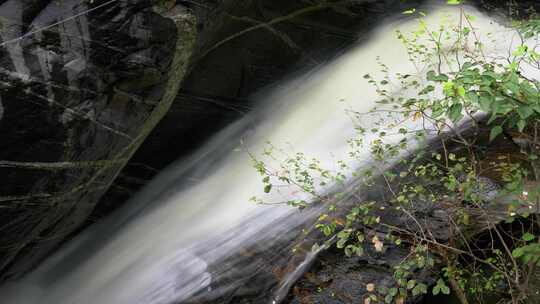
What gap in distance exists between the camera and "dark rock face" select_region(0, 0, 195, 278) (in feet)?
10.7

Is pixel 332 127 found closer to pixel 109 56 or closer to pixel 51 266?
pixel 109 56

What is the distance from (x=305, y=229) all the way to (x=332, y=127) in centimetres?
150

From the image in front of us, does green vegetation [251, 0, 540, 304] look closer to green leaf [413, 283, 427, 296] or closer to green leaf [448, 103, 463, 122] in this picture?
green leaf [413, 283, 427, 296]

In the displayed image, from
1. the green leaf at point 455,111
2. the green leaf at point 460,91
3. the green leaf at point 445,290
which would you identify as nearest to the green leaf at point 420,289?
the green leaf at point 445,290

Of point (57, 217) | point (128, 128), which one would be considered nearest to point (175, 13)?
point (128, 128)

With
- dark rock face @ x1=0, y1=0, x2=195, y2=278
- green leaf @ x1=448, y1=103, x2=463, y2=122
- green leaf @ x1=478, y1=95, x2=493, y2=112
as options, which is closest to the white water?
dark rock face @ x1=0, y1=0, x2=195, y2=278

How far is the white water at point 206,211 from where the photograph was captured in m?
3.86

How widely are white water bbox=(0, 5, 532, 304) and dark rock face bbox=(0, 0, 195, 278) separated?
60 cm

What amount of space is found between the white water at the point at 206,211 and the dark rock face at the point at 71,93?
1.97 ft

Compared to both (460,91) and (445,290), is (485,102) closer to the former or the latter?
(460,91)

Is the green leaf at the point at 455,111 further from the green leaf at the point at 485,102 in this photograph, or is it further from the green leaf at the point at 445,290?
the green leaf at the point at 445,290

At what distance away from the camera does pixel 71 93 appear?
3428mm

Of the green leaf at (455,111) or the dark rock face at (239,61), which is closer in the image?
the green leaf at (455,111)

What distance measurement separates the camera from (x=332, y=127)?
189 inches
